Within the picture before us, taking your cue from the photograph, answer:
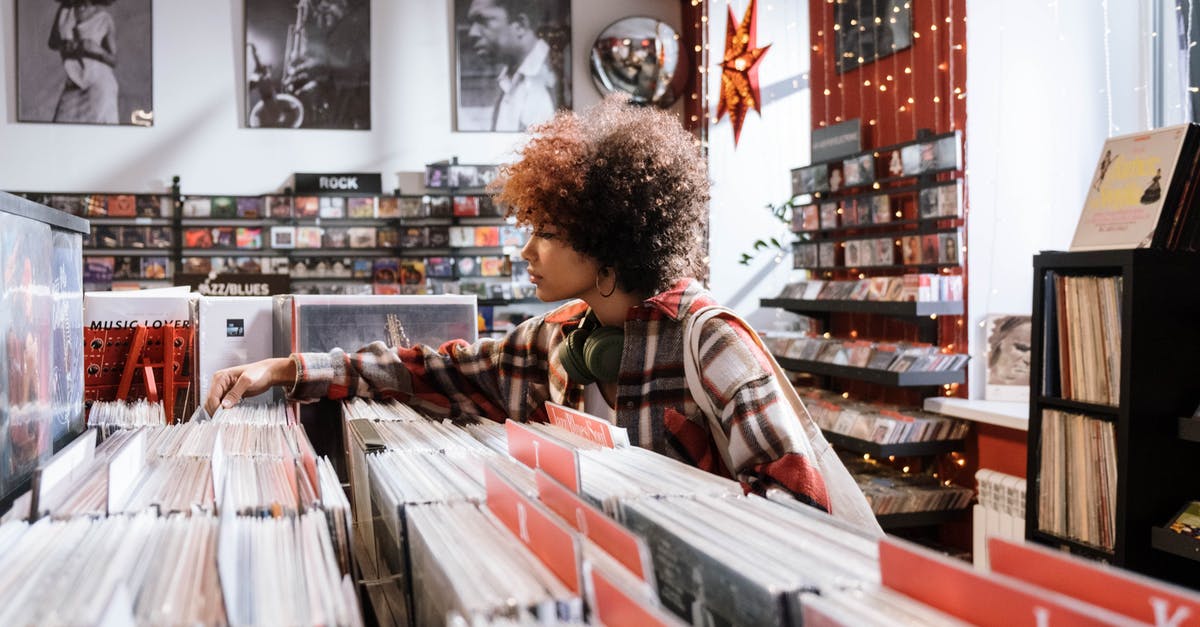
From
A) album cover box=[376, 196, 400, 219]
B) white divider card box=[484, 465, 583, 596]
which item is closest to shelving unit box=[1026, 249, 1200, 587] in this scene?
white divider card box=[484, 465, 583, 596]

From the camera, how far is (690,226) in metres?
1.98

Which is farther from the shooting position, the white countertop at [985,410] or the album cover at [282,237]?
the album cover at [282,237]

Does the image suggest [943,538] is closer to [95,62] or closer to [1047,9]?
[1047,9]

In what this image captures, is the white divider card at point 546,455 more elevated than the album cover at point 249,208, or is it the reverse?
the album cover at point 249,208

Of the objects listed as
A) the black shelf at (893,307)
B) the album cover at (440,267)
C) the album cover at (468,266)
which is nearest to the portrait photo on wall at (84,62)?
the album cover at (440,267)

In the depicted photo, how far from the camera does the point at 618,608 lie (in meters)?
0.48

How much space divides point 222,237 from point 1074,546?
713 cm

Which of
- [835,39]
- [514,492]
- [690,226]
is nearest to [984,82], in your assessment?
[835,39]

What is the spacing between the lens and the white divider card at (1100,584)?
0.44m

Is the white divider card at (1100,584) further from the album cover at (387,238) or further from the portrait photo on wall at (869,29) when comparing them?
the album cover at (387,238)

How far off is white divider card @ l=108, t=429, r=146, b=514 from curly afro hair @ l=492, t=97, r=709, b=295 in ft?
3.73

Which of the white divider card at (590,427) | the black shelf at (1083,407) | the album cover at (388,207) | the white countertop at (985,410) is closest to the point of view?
the white divider card at (590,427)

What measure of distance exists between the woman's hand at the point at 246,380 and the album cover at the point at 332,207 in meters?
6.45

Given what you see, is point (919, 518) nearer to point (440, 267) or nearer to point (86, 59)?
point (440, 267)
